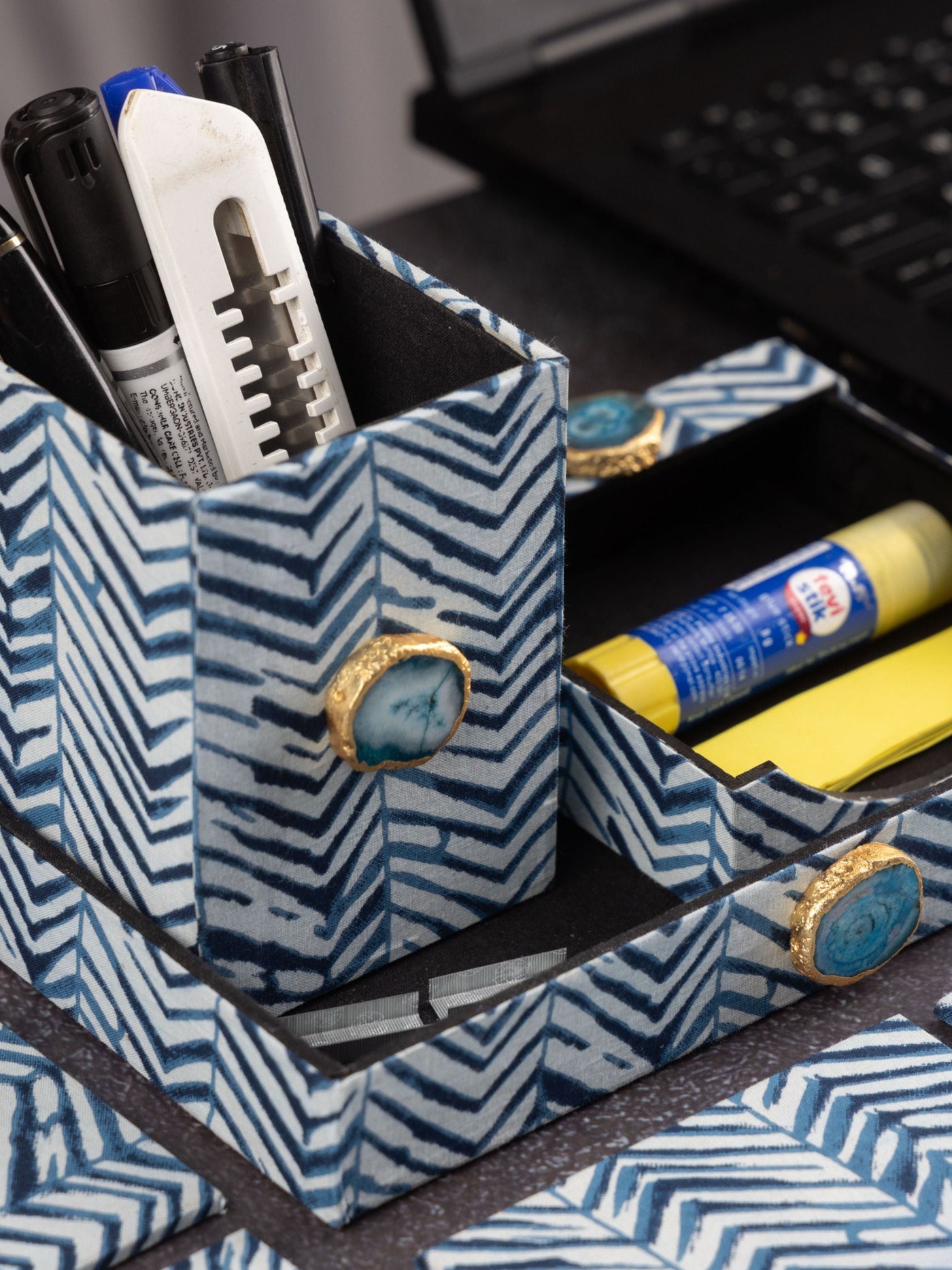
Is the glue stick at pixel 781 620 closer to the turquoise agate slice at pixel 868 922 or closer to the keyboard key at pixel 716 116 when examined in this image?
the turquoise agate slice at pixel 868 922

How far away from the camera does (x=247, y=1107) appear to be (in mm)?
357

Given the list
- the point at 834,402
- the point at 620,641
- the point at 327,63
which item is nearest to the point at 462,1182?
the point at 620,641

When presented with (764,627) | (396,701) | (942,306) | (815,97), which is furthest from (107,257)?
(815,97)

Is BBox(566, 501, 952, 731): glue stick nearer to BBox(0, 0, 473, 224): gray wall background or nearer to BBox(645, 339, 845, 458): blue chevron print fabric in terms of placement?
BBox(645, 339, 845, 458): blue chevron print fabric

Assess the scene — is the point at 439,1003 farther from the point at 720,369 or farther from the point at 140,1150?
the point at 720,369

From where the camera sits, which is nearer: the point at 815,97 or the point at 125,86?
the point at 125,86

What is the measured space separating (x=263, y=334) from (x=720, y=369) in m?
0.24

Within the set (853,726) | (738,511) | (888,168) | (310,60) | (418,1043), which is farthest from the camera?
(310,60)

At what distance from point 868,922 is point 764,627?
0.37 ft

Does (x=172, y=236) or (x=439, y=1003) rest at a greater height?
(x=172, y=236)

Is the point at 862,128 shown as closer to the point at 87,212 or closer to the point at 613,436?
the point at 613,436

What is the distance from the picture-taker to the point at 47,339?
37 cm

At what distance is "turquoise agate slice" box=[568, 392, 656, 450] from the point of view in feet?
1.75

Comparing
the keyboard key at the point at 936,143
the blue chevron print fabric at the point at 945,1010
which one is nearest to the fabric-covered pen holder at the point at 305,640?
the blue chevron print fabric at the point at 945,1010
